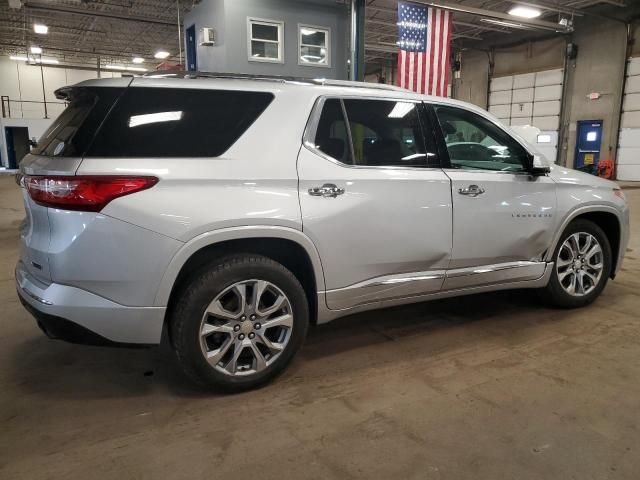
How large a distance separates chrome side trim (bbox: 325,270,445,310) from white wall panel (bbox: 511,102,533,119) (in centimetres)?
1881

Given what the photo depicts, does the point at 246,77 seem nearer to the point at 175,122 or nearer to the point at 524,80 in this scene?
the point at 175,122

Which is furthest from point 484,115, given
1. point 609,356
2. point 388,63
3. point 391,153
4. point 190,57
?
point 388,63

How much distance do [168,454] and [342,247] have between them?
1.32m

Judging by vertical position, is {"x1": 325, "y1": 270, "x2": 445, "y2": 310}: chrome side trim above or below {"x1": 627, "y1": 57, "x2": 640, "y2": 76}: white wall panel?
below

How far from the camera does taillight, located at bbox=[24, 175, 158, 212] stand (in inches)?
83.0

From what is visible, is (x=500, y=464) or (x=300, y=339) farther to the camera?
(x=300, y=339)

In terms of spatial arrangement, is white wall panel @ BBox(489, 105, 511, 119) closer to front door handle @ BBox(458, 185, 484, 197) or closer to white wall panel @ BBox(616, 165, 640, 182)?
white wall panel @ BBox(616, 165, 640, 182)

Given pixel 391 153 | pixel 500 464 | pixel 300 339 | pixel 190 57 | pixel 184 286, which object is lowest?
pixel 500 464

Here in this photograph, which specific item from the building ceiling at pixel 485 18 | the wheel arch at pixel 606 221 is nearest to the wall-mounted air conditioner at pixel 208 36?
the building ceiling at pixel 485 18

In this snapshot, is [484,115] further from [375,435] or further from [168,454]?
[168,454]

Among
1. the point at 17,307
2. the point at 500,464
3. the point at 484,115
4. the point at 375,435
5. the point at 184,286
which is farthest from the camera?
the point at 17,307

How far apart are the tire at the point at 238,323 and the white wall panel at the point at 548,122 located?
1909 centimetres

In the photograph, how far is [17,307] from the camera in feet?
13.0

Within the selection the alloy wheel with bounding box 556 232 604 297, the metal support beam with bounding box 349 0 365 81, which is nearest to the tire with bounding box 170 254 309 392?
the alloy wheel with bounding box 556 232 604 297
